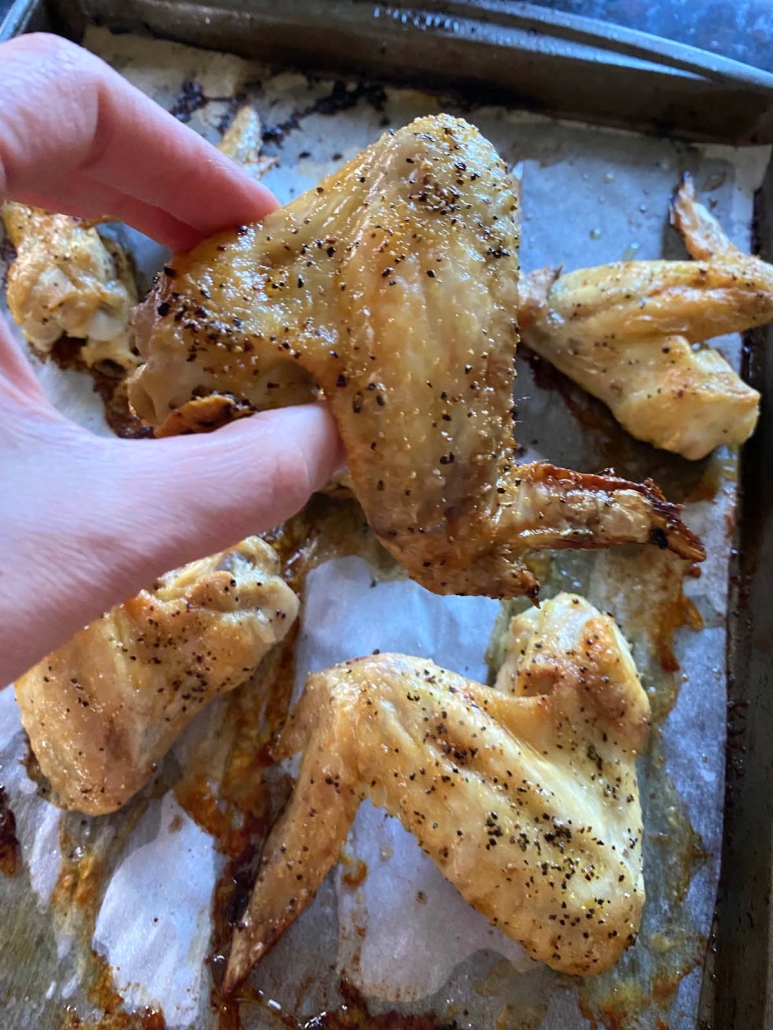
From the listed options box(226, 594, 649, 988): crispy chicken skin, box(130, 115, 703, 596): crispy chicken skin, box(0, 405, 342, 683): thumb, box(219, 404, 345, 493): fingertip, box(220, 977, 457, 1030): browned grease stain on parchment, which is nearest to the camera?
box(0, 405, 342, 683): thumb

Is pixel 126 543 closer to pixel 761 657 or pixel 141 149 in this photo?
pixel 141 149

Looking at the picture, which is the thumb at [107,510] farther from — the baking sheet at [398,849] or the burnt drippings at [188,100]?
the burnt drippings at [188,100]

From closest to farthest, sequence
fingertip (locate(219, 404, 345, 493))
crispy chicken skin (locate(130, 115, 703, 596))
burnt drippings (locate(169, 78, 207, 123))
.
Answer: fingertip (locate(219, 404, 345, 493)) < crispy chicken skin (locate(130, 115, 703, 596)) < burnt drippings (locate(169, 78, 207, 123))

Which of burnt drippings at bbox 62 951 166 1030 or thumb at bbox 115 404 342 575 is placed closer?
thumb at bbox 115 404 342 575

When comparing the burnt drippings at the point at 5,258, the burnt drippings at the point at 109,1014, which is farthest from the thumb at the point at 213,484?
the burnt drippings at the point at 5,258

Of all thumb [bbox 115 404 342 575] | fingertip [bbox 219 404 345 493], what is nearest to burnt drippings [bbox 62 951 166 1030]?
thumb [bbox 115 404 342 575]

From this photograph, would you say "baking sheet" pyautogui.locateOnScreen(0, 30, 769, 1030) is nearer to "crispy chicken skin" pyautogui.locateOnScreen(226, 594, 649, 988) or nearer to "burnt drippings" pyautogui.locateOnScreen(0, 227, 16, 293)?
"crispy chicken skin" pyautogui.locateOnScreen(226, 594, 649, 988)
